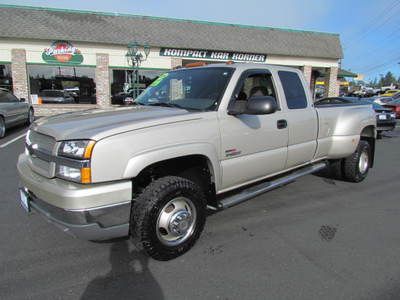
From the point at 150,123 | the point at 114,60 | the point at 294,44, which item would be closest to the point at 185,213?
the point at 150,123

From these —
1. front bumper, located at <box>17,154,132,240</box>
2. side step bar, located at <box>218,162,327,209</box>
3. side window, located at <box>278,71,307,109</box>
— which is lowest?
side step bar, located at <box>218,162,327,209</box>

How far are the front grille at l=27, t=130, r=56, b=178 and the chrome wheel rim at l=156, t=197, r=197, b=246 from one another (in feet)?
3.44

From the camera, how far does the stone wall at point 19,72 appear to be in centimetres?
1742

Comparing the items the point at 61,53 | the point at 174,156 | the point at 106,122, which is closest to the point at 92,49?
the point at 61,53

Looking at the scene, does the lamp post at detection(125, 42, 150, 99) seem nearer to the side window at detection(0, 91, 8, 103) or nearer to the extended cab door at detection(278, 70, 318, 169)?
the side window at detection(0, 91, 8, 103)

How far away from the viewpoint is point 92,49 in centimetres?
1839

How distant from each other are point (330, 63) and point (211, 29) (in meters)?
9.24

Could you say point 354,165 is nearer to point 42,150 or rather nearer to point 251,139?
point 251,139

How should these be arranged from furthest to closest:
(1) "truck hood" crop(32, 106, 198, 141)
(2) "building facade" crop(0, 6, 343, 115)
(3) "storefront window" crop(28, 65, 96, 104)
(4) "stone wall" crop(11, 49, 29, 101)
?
(3) "storefront window" crop(28, 65, 96, 104) → (2) "building facade" crop(0, 6, 343, 115) → (4) "stone wall" crop(11, 49, 29, 101) → (1) "truck hood" crop(32, 106, 198, 141)

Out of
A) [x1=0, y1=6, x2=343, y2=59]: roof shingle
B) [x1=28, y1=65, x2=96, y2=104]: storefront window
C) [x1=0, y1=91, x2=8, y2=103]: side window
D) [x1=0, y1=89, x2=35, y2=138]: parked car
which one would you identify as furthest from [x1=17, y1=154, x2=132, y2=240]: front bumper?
[x1=28, y1=65, x2=96, y2=104]: storefront window

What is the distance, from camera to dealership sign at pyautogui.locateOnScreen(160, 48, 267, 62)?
64.8 ft

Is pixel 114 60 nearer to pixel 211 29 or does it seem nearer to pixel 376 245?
pixel 211 29

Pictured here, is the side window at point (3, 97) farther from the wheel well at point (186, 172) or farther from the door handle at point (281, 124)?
the door handle at point (281, 124)

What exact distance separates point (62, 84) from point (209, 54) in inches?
348
